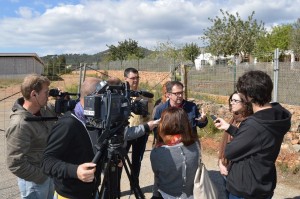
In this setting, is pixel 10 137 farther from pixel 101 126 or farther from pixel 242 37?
pixel 242 37

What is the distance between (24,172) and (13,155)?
16 cm

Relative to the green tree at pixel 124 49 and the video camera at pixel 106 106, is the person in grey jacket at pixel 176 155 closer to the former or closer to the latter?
the video camera at pixel 106 106

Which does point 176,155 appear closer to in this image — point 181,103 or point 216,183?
point 181,103

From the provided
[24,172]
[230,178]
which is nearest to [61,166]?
[24,172]

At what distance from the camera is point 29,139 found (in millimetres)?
2812

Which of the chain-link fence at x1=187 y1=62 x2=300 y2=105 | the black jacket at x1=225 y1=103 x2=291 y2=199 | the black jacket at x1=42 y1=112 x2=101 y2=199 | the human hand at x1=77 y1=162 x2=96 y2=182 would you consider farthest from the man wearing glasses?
the chain-link fence at x1=187 y1=62 x2=300 y2=105

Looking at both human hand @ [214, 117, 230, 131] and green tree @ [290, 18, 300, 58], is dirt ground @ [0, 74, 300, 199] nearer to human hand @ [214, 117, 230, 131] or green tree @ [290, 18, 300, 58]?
human hand @ [214, 117, 230, 131]

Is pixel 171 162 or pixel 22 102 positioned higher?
pixel 22 102

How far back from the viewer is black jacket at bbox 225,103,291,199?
2.58m

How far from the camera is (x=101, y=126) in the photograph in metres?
2.21

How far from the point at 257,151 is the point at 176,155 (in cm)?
66

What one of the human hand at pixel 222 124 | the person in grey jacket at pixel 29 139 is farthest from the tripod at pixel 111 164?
the human hand at pixel 222 124

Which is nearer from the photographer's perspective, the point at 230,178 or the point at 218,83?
the point at 230,178

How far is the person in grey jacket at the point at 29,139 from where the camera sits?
9.09 feet
